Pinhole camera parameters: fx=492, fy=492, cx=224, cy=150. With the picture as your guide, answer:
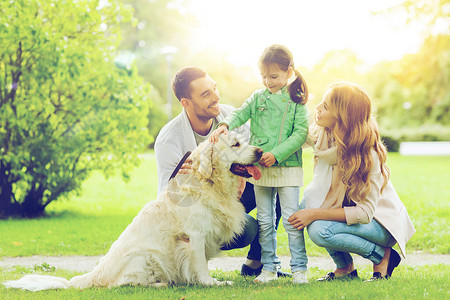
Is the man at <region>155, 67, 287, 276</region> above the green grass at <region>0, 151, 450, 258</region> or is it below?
above

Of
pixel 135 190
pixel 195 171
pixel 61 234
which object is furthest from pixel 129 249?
pixel 135 190

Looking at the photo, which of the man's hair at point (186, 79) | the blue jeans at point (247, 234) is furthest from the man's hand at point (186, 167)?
the man's hair at point (186, 79)

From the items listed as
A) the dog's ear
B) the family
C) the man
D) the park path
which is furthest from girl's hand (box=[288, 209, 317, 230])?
the park path

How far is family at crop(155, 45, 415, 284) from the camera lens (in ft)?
14.1

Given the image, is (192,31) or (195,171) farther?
(192,31)

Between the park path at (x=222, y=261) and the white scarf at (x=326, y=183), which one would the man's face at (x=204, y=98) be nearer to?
the white scarf at (x=326, y=183)

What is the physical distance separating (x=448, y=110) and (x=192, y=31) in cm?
2385

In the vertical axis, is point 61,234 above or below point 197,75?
below

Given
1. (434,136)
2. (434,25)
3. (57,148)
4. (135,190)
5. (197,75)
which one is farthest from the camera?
(434,136)

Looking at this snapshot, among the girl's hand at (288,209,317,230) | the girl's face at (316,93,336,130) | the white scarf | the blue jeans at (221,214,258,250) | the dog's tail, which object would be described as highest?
the girl's face at (316,93,336,130)

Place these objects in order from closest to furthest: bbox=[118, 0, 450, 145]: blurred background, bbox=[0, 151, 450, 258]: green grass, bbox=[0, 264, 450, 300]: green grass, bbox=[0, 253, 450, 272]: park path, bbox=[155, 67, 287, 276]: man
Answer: bbox=[0, 264, 450, 300]: green grass → bbox=[155, 67, 287, 276]: man → bbox=[0, 253, 450, 272]: park path → bbox=[0, 151, 450, 258]: green grass → bbox=[118, 0, 450, 145]: blurred background

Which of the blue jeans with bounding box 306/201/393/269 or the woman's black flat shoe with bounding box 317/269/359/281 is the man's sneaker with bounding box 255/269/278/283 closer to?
the woman's black flat shoe with bounding box 317/269/359/281

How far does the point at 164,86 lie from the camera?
146ft

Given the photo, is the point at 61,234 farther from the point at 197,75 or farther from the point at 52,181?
the point at 197,75
